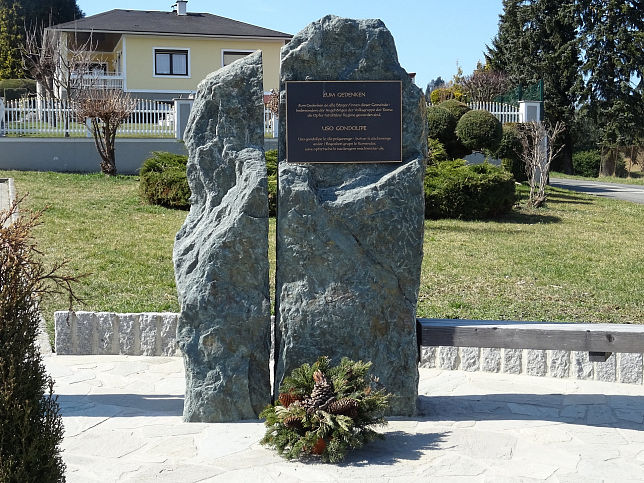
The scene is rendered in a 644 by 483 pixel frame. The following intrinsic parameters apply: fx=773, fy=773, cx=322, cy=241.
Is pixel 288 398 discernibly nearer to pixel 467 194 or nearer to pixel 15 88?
pixel 467 194

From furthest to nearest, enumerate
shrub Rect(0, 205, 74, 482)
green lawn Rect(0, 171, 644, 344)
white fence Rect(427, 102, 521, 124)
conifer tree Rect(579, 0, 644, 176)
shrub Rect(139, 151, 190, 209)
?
conifer tree Rect(579, 0, 644, 176), white fence Rect(427, 102, 521, 124), shrub Rect(139, 151, 190, 209), green lawn Rect(0, 171, 644, 344), shrub Rect(0, 205, 74, 482)

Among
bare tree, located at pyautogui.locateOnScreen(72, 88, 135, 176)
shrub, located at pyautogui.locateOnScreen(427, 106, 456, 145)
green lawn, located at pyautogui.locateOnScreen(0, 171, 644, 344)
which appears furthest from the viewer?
shrub, located at pyautogui.locateOnScreen(427, 106, 456, 145)

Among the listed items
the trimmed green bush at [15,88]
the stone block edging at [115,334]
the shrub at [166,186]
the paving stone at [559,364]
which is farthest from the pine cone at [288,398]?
the trimmed green bush at [15,88]

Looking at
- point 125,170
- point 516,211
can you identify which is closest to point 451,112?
point 516,211

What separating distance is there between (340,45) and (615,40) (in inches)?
1313

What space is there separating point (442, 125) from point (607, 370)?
43.8ft

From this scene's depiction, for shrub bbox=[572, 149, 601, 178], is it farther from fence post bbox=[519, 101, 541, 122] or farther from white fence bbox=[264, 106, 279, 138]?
white fence bbox=[264, 106, 279, 138]

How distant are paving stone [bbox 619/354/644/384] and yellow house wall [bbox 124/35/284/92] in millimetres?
31267

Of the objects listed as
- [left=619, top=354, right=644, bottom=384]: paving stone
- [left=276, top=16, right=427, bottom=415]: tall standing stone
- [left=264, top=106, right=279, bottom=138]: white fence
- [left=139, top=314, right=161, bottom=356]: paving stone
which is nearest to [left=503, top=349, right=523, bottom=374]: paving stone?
[left=619, top=354, right=644, bottom=384]: paving stone

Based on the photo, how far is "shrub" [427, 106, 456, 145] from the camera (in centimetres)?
1900

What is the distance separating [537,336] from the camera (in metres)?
5.32

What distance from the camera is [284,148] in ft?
17.4

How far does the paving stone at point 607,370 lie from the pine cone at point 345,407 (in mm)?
2634

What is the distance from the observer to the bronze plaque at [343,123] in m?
5.24
